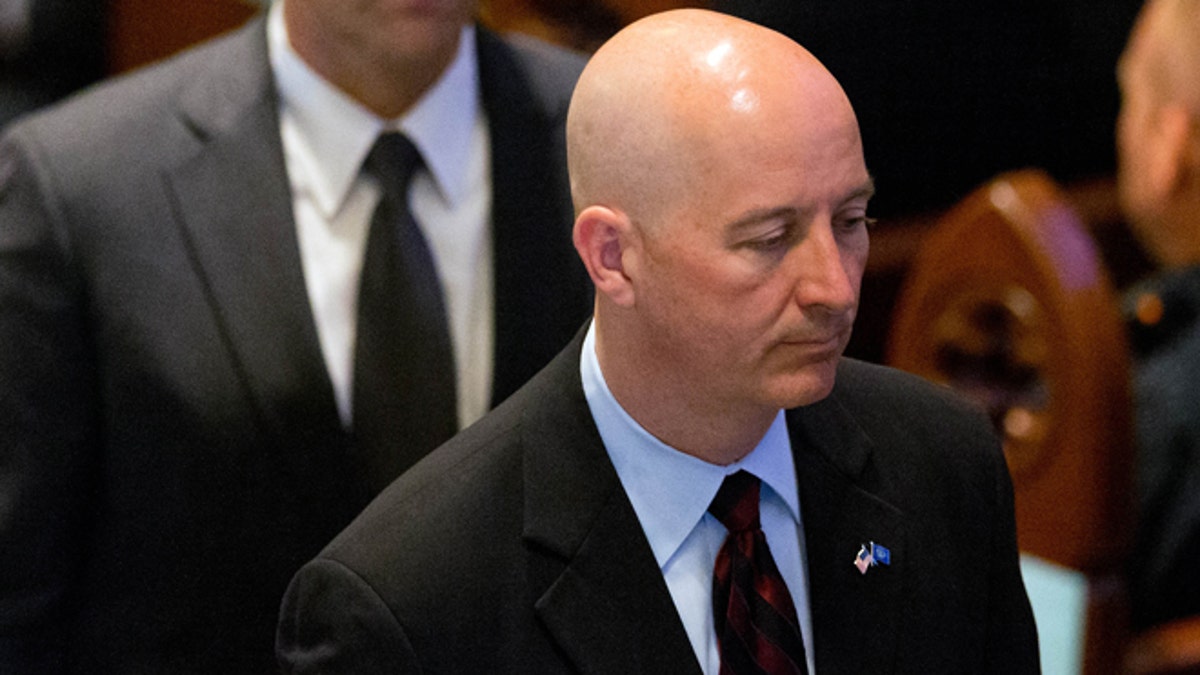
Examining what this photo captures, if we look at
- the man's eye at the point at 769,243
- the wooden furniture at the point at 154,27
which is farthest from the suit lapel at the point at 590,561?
the wooden furniture at the point at 154,27

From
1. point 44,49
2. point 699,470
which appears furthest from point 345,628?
point 44,49

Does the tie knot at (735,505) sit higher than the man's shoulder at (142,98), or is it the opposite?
the man's shoulder at (142,98)

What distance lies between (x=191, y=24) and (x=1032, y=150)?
1862 mm

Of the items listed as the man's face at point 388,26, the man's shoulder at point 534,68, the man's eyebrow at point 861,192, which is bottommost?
the man's shoulder at point 534,68

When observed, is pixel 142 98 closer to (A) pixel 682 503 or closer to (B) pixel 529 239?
(B) pixel 529 239

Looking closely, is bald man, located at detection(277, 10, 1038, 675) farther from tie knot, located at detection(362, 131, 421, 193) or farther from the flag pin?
tie knot, located at detection(362, 131, 421, 193)

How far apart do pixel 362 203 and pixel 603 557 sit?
0.56m

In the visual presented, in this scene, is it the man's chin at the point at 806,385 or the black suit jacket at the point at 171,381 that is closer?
the man's chin at the point at 806,385

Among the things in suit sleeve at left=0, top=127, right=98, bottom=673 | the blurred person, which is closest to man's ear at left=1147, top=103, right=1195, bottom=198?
suit sleeve at left=0, top=127, right=98, bottom=673

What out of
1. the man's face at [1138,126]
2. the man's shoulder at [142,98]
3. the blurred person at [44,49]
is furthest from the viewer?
the blurred person at [44,49]

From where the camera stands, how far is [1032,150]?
391cm

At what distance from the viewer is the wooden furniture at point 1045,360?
2.30 meters

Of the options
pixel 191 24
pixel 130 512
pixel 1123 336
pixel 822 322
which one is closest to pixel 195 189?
pixel 130 512

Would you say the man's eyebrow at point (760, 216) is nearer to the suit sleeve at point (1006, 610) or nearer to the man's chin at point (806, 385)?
the man's chin at point (806, 385)
